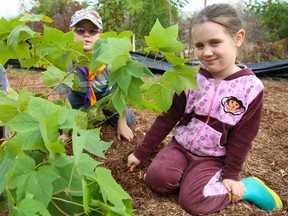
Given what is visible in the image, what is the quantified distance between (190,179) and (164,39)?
2.60ft

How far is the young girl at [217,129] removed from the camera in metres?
1.72

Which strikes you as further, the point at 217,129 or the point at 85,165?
the point at 217,129

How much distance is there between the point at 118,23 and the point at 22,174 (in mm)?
7680

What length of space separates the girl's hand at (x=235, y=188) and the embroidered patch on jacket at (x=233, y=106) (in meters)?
0.35

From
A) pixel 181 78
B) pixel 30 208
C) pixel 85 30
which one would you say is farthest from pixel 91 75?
pixel 30 208

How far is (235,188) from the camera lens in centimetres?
174

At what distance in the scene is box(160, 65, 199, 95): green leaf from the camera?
1399 mm

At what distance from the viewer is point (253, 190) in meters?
1.79

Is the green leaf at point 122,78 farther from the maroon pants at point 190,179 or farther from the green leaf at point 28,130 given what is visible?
the maroon pants at point 190,179

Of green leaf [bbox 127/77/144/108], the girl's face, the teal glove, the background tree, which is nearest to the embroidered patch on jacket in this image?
the girl's face

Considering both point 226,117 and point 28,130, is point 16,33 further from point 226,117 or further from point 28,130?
point 226,117

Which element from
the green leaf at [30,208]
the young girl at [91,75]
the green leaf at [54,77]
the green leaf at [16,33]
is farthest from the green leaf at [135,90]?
the young girl at [91,75]

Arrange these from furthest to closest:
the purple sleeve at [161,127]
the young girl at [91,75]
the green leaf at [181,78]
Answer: the young girl at [91,75]
the purple sleeve at [161,127]
the green leaf at [181,78]

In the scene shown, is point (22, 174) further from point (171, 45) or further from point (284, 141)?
point (284, 141)
